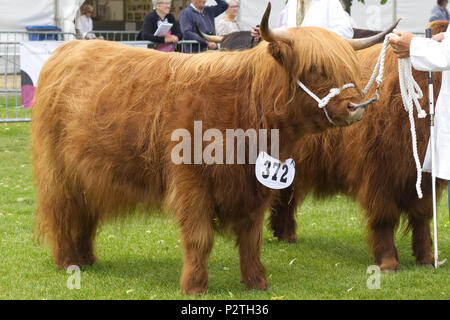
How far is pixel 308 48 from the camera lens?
3945mm

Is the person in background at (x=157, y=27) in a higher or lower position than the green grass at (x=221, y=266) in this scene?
higher

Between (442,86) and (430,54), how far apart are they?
428 mm

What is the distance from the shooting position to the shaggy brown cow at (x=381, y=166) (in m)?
4.96

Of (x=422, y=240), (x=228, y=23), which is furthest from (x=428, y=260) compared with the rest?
(x=228, y=23)

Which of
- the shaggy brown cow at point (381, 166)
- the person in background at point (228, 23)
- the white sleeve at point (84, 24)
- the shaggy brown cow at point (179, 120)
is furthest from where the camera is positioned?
the white sleeve at point (84, 24)

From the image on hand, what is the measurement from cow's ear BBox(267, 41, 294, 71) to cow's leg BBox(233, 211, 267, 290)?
3.25 ft

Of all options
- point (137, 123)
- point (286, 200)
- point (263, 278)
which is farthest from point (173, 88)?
point (286, 200)

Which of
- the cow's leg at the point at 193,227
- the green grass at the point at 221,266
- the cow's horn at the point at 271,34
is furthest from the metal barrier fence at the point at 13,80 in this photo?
the cow's horn at the point at 271,34

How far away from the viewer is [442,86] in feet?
14.8

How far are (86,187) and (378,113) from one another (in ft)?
6.83

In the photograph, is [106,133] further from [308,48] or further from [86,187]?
[308,48]

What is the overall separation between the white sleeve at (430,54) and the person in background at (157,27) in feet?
23.5

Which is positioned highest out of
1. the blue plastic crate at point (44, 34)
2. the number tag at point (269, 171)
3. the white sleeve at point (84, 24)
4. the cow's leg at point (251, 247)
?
the white sleeve at point (84, 24)

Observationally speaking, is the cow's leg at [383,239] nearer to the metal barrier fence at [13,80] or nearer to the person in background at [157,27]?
the person in background at [157,27]
